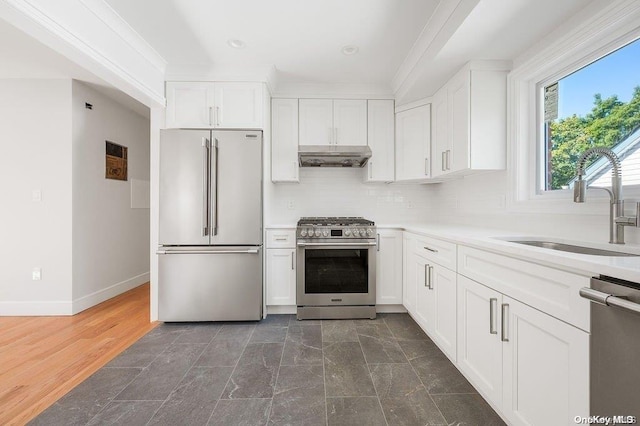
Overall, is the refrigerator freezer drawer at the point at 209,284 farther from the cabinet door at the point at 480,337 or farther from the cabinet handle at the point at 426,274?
the cabinet door at the point at 480,337

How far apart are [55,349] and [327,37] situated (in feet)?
11.2

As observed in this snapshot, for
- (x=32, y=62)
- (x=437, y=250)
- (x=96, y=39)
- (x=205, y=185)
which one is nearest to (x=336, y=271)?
(x=437, y=250)

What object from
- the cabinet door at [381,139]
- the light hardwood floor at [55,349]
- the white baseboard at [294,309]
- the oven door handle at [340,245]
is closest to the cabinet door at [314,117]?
the cabinet door at [381,139]

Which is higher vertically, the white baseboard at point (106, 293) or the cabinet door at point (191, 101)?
the cabinet door at point (191, 101)

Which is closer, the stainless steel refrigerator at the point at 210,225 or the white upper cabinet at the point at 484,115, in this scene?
the white upper cabinet at the point at 484,115

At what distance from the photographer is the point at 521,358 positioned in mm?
1226

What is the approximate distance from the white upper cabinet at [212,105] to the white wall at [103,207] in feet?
3.98

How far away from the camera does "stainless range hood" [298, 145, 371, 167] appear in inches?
111

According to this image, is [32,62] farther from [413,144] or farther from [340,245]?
[413,144]

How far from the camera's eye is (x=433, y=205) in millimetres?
3443

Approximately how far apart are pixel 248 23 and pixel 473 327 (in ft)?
8.67

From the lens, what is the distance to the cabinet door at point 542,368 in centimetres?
96

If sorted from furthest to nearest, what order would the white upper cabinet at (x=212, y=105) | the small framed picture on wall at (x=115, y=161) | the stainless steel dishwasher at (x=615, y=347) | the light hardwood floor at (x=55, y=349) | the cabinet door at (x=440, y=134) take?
1. the small framed picture on wall at (x=115, y=161)
2. the white upper cabinet at (x=212, y=105)
3. the cabinet door at (x=440, y=134)
4. the light hardwood floor at (x=55, y=349)
5. the stainless steel dishwasher at (x=615, y=347)

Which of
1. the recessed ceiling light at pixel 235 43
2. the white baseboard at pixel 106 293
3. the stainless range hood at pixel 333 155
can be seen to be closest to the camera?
the recessed ceiling light at pixel 235 43
